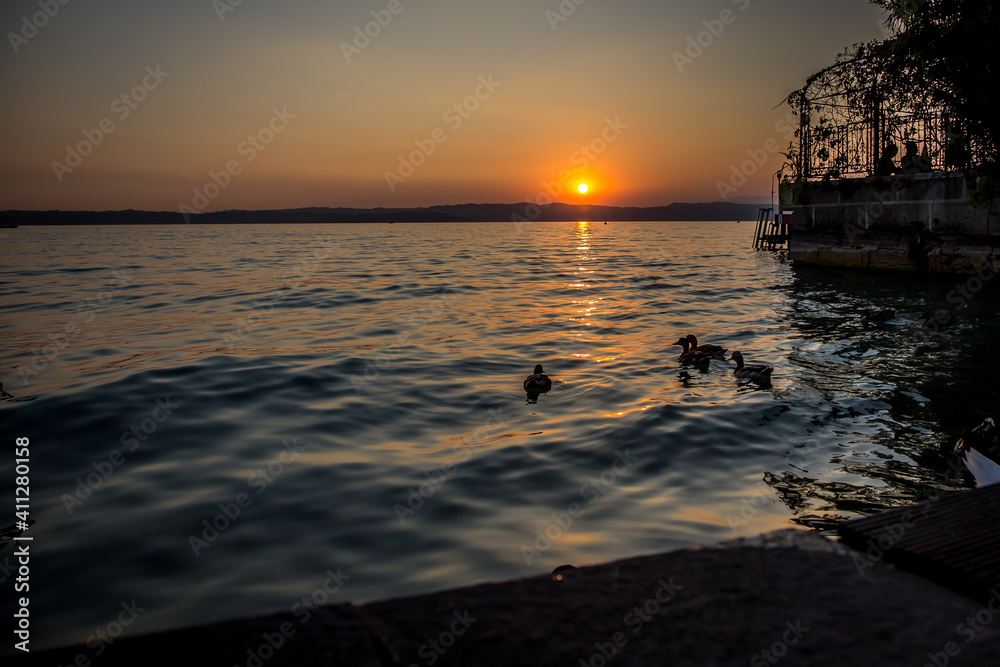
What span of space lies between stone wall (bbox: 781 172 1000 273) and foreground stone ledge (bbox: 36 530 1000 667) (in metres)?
21.0

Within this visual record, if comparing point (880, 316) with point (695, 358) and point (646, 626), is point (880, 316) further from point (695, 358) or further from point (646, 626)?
point (646, 626)

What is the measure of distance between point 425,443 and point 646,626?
6.24 m

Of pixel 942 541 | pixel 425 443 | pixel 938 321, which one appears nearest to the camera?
pixel 942 541

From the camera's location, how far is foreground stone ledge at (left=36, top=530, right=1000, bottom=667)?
179cm

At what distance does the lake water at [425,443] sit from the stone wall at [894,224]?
10.1 feet

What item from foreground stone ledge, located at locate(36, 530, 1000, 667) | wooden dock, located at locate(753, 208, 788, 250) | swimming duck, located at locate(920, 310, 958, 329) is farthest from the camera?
wooden dock, located at locate(753, 208, 788, 250)

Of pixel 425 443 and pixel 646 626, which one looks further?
pixel 425 443

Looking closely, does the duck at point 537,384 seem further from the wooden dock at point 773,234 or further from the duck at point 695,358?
the wooden dock at point 773,234

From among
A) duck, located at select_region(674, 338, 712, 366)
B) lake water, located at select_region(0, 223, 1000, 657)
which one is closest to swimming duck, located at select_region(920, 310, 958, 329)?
lake water, located at select_region(0, 223, 1000, 657)

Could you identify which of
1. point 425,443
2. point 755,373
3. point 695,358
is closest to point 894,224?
point 695,358

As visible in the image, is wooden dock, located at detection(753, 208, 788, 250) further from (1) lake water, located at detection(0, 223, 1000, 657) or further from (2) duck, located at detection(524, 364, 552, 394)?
(2) duck, located at detection(524, 364, 552, 394)

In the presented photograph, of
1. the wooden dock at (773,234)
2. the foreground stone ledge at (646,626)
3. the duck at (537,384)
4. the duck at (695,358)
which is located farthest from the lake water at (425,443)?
the wooden dock at (773,234)

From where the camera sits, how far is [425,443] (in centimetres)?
799

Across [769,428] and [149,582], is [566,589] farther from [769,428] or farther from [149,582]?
[769,428]
